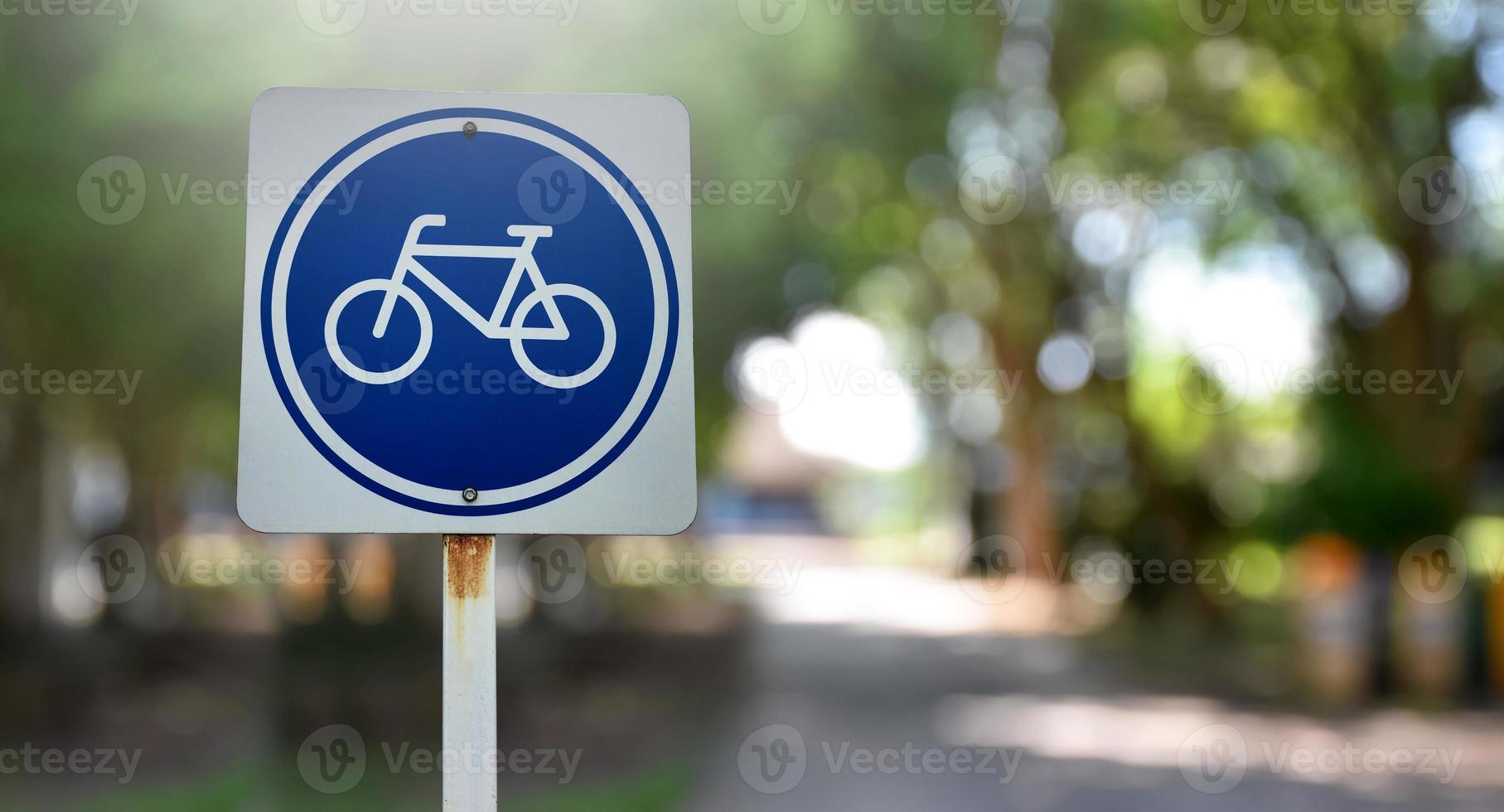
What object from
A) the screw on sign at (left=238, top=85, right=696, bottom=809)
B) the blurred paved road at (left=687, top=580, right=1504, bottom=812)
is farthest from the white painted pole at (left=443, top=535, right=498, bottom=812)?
the blurred paved road at (left=687, top=580, right=1504, bottom=812)

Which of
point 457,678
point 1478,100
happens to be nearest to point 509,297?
point 457,678

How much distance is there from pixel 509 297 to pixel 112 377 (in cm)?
1179

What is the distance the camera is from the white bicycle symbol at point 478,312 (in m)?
2.04

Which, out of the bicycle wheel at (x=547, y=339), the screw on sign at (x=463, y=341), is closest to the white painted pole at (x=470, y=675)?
the screw on sign at (x=463, y=341)

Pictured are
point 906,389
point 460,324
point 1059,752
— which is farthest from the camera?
point 906,389

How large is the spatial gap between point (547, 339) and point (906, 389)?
1435 centimetres

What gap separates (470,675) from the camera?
2.05 m

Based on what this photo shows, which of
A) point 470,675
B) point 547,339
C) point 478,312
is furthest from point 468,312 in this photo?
point 470,675

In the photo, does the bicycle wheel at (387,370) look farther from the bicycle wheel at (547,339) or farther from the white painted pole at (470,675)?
the white painted pole at (470,675)

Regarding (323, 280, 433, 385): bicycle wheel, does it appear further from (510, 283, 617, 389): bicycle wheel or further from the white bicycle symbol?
(510, 283, 617, 389): bicycle wheel

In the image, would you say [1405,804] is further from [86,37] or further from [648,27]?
[86,37]

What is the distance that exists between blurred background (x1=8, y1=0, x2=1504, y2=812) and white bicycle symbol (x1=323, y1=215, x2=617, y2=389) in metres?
0.24

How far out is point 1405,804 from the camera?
839 centimetres

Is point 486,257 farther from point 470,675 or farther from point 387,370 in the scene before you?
point 470,675
